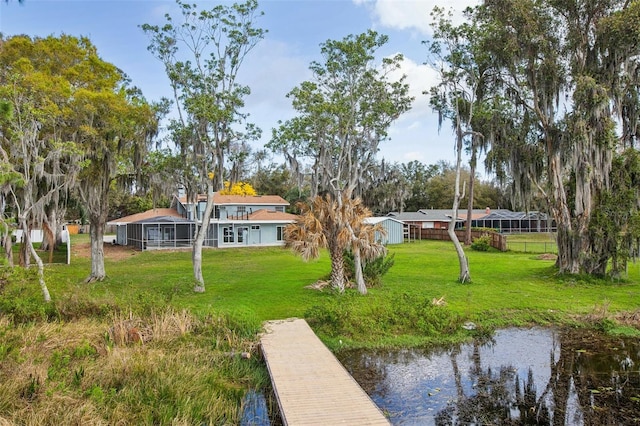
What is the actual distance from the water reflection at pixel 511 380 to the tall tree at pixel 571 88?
7782 mm

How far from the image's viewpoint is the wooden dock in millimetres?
5668

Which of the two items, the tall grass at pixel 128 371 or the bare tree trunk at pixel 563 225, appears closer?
the tall grass at pixel 128 371

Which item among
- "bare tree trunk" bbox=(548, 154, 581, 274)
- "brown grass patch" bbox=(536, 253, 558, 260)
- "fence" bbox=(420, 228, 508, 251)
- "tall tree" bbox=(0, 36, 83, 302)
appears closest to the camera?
"tall tree" bbox=(0, 36, 83, 302)

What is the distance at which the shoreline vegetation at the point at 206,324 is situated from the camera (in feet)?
20.2

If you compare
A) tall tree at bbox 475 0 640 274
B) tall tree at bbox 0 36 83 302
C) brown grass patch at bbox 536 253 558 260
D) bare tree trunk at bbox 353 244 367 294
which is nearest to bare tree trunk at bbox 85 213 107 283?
tall tree at bbox 0 36 83 302

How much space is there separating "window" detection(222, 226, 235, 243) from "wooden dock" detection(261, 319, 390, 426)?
25350 mm

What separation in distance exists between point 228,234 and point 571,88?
2531 centimetres

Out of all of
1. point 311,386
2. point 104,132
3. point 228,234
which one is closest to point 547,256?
point 311,386

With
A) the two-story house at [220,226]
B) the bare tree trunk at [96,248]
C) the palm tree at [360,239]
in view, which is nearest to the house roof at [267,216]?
the two-story house at [220,226]

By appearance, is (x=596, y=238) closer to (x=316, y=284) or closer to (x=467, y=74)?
(x=467, y=74)

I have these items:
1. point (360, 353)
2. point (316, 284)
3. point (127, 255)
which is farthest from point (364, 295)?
point (127, 255)

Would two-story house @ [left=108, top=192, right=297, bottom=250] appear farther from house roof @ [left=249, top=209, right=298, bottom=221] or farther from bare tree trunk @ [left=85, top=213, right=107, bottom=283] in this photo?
bare tree trunk @ [left=85, top=213, right=107, bottom=283]

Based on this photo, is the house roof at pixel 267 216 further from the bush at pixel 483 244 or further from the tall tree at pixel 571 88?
the tall tree at pixel 571 88

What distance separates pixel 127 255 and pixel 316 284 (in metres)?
18.2
